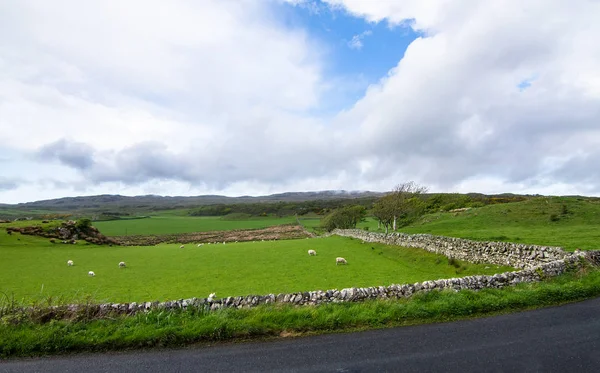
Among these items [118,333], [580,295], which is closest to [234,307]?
[118,333]

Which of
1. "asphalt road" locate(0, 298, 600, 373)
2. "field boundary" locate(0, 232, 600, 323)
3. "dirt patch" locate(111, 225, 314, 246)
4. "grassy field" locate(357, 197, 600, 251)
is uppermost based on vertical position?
"grassy field" locate(357, 197, 600, 251)

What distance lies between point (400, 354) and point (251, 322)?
443 centimetres

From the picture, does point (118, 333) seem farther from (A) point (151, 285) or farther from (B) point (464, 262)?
(B) point (464, 262)

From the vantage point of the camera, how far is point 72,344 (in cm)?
911

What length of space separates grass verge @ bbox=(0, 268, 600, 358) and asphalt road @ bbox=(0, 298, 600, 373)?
0.49 metres

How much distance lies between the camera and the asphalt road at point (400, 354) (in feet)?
24.3

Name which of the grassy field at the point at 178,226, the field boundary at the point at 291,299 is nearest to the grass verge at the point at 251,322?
the field boundary at the point at 291,299

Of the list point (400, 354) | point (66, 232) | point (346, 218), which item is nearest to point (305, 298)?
point (400, 354)

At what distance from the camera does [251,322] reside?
9.91m

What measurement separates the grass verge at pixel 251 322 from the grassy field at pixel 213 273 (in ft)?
10.5

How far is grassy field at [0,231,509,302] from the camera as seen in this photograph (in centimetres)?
1733

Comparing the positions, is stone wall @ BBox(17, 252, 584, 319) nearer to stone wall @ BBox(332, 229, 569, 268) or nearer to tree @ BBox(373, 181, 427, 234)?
stone wall @ BBox(332, 229, 569, 268)

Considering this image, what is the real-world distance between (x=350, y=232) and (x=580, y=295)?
39.6 m

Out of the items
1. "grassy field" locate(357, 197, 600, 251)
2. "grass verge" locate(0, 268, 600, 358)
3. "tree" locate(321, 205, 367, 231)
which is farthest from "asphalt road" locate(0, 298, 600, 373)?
"tree" locate(321, 205, 367, 231)
